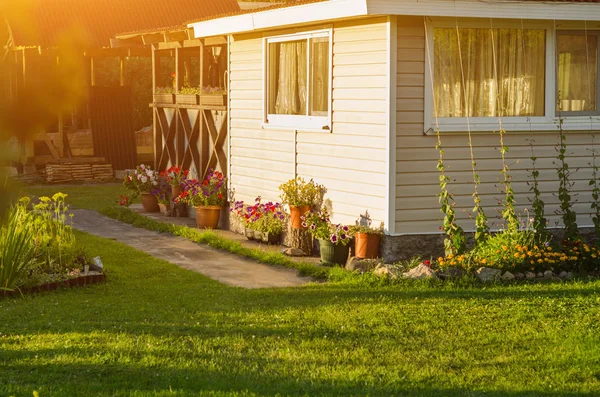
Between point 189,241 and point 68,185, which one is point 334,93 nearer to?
point 189,241

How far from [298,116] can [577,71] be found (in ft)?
12.8

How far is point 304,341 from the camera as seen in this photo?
24.0 ft

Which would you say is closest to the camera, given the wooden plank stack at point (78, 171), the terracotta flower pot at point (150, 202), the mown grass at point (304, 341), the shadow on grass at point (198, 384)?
the shadow on grass at point (198, 384)

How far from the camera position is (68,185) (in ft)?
76.8

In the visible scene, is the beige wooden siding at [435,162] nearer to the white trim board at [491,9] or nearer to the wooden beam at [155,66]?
the white trim board at [491,9]

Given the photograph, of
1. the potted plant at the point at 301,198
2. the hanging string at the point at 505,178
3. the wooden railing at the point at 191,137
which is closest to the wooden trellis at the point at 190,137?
the wooden railing at the point at 191,137

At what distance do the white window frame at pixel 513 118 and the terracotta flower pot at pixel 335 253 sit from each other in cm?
178

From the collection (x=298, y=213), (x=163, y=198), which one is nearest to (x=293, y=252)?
(x=298, y=213)

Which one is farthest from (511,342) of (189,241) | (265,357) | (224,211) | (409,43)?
(224,211)

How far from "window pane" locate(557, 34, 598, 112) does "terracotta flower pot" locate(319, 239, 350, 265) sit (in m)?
3.30

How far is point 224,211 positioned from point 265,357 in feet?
29.3

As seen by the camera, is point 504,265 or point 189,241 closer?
point 504,265

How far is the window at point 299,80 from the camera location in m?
12.8

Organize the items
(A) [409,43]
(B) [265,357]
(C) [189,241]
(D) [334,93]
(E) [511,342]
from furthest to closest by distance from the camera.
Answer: (C) [189,241]
(D) [334,93]
(A) [409,43]
(E) [511,342]
(B) [265,357]
